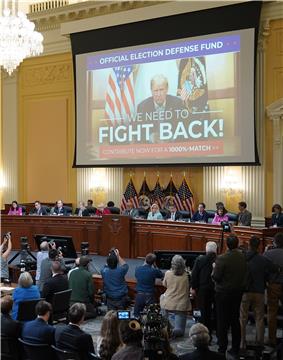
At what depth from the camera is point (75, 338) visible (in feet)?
15.7

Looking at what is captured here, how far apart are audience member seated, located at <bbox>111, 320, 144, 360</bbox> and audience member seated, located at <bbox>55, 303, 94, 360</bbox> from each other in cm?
76

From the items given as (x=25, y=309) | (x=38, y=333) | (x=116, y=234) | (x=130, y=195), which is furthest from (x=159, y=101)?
(x=38, y=333)

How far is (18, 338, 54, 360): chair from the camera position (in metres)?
4.84

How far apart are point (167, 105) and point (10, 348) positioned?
10091mm

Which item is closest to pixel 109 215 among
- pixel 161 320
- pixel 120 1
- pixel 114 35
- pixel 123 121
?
pixel 123 121

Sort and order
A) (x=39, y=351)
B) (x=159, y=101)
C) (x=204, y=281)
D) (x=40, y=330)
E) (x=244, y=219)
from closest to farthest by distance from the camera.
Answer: (x=39, y=351) < (x=40, y=330) < (x=204, y=281) < (x=244, y=219) < (x=159, y=101)

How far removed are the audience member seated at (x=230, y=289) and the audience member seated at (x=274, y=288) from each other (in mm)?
429

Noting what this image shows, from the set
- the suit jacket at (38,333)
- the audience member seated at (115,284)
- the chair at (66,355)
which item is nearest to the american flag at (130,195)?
the audience member seated at (115,284)

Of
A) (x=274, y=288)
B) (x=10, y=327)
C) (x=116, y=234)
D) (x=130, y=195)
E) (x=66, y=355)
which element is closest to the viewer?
(x=66, y=355)

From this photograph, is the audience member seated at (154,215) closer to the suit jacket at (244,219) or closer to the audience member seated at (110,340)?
the suit jacket at (244,219)

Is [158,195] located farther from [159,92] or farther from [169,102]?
[159,92]

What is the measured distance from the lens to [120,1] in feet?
51.9

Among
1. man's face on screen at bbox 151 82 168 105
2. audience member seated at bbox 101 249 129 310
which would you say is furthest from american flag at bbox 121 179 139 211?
audience member seated at bbox 101 249 129 310

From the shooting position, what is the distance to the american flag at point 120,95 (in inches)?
597
